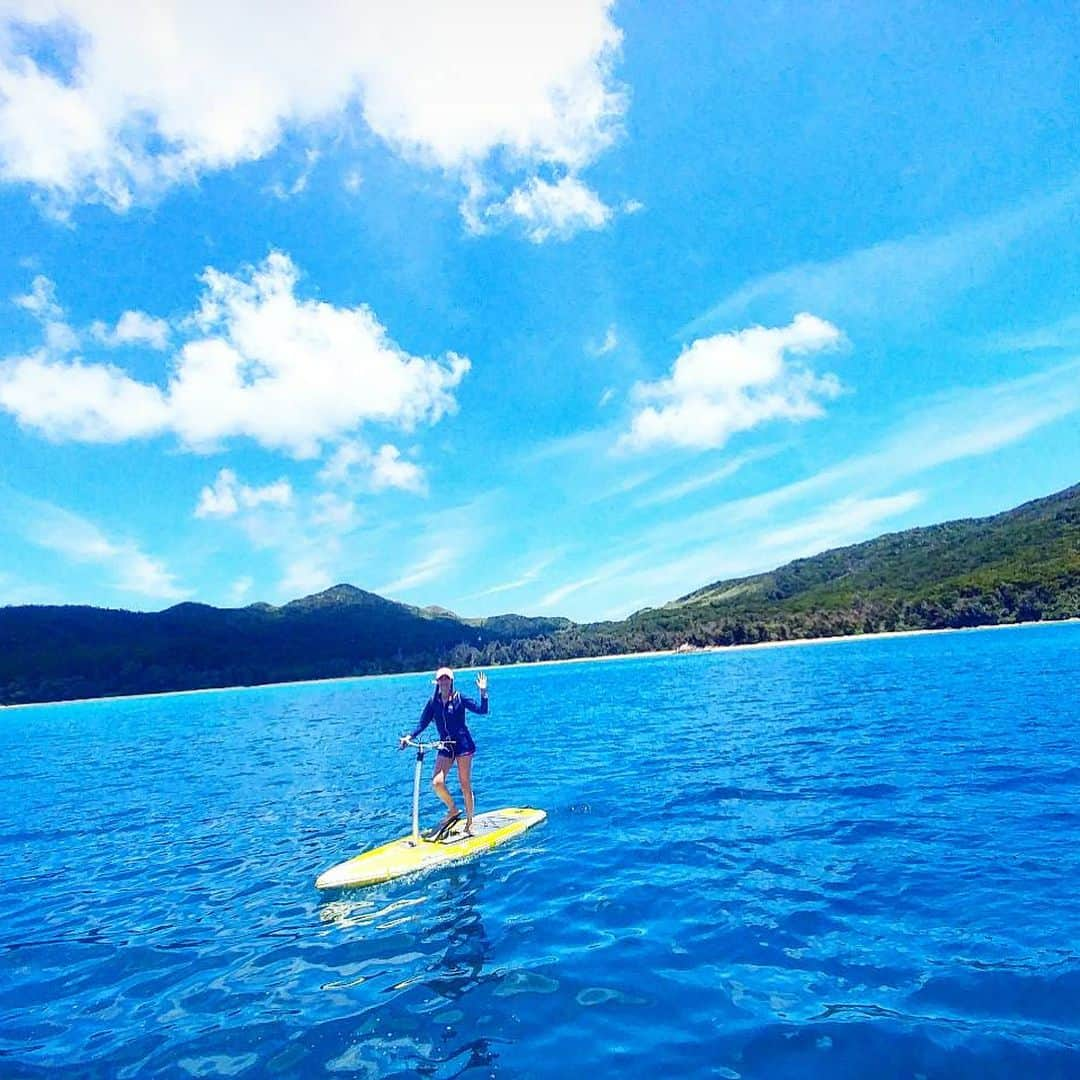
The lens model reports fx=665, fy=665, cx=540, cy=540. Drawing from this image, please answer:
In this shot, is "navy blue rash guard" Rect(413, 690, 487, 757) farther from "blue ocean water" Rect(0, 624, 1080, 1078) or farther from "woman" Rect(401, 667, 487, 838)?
"blue ocean water" Rect(0, 624, 1080, 1078)

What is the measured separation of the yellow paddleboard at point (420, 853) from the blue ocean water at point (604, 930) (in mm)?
384

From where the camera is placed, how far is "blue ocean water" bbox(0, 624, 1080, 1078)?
8148mm

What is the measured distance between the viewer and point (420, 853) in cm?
1617

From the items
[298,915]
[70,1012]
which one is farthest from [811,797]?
[70,1012]

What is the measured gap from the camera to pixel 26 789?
37.4 metres

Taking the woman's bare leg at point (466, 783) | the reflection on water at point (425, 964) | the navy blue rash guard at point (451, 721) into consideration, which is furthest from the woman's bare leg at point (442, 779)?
the reflection on water at point (425, 964)

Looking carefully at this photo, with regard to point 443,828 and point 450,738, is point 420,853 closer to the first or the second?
point 443,828

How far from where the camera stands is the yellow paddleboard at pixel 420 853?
14922 millimetres

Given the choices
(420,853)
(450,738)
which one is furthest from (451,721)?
(420,853)

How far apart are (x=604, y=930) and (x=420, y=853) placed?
6.21 metres

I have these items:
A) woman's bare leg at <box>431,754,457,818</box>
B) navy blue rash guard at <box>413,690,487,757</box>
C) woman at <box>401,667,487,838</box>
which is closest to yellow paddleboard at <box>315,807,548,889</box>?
woman at <box>401,667,487,838</box>

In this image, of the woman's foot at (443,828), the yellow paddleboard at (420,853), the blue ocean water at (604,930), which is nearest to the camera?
the blue ocean water at (604,930)

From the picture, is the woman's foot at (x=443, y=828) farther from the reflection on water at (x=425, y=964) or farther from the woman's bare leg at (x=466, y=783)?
the reflection on water at (x=425, y=964)

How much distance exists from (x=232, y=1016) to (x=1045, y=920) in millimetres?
12215
